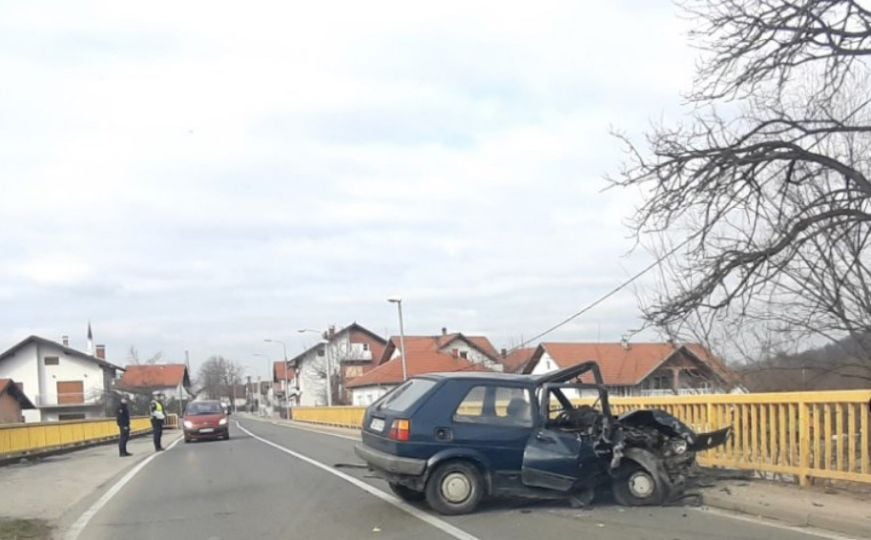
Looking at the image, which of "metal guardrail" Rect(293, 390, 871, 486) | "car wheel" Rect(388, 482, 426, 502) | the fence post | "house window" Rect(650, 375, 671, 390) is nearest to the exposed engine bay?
"metal guardrail" Rect(293, 390, 871, 486)

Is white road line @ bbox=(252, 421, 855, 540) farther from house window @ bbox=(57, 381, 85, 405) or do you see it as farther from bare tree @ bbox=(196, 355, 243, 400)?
bare tree @ bbox=(196, 355, 243, 400)

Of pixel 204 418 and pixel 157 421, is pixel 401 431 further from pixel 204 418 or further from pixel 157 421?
pixel 204 418

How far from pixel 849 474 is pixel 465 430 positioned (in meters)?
4.26

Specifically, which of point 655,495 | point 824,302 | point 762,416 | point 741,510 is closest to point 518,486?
point 655,495

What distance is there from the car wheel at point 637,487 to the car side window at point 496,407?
1305 millimetres

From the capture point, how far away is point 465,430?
10016 mm

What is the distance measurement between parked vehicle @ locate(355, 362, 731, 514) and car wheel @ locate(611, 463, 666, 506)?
0.01 meters

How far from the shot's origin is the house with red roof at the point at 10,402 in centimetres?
5169

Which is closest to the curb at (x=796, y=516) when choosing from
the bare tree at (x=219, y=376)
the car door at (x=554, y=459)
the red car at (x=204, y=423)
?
the car door at (x=554, y=459)

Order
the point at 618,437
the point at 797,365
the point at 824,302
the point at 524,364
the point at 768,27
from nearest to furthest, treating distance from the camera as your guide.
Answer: the point at 618,437
the point at 768,27
the point at 824,302
the point at 797,365
the point at 524,364

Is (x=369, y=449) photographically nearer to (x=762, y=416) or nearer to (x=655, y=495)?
(x=655, y=495)

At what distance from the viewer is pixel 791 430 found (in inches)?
419

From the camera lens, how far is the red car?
31.9 meters

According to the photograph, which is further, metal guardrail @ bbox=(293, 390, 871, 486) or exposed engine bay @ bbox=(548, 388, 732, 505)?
exposed engine bay @ bbox=(548, 388, 732, 505)
